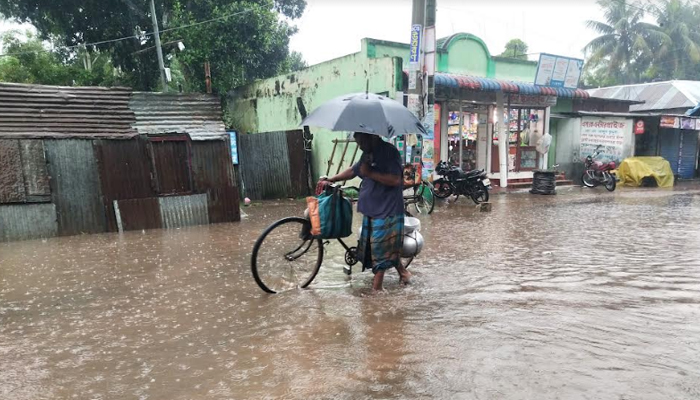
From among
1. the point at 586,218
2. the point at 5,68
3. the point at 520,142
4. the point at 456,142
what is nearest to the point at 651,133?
the point at 520,142

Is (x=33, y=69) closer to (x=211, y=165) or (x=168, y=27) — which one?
(x=168, y=27)

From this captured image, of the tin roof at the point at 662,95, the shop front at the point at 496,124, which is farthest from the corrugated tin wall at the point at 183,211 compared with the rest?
the tin roof at the point at 662,95

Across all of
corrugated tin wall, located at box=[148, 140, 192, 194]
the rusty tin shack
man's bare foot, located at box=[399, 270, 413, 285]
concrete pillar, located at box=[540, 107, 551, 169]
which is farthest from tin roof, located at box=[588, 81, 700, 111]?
man's bare foot, located at box=[399, 270, 413, 285]

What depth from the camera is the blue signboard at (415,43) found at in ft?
34.3

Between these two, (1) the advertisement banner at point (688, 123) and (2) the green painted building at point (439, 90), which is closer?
(2) the green painted building at point (439, 90)

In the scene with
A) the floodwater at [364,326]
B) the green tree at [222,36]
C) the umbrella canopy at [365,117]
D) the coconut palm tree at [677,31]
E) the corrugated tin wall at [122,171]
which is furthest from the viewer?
the coconut palm tree at [677,31]

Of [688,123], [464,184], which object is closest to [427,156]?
[464,184]

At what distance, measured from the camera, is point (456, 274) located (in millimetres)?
5367

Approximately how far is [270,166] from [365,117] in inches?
438

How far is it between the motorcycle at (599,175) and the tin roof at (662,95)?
7.19m

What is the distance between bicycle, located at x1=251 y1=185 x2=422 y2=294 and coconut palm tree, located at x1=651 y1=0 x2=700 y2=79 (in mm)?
37791

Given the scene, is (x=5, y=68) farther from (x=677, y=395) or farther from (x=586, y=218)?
(x=677, y=395)

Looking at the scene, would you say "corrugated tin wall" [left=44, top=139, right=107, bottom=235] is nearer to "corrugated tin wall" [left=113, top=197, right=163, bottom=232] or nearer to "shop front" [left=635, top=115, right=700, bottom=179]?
"corrugated tin wall" [left=113, top=197, right=163, bottom=232]

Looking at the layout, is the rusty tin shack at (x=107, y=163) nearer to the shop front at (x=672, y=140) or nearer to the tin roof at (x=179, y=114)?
the tin roof at (x=179, y=114)
